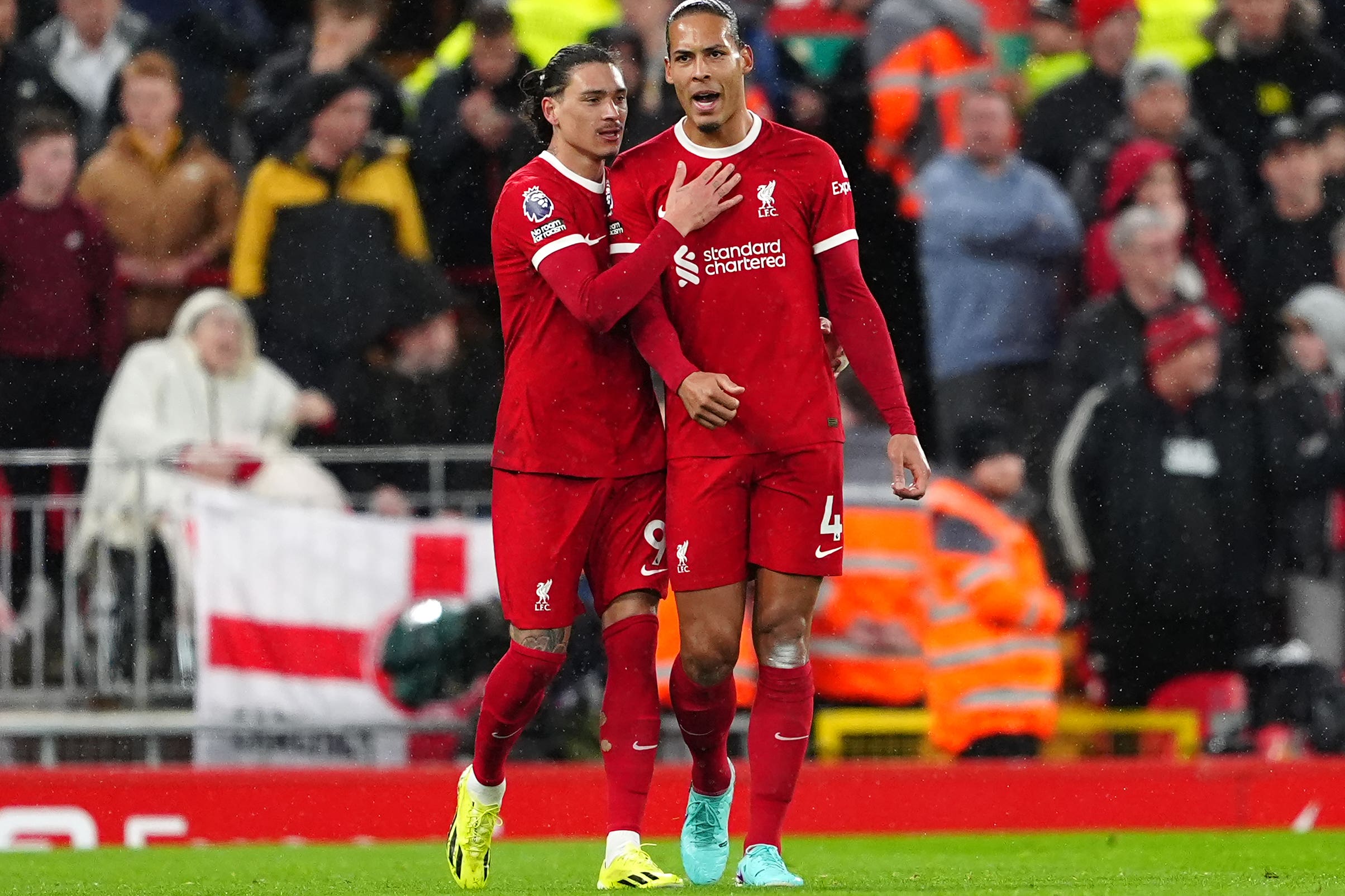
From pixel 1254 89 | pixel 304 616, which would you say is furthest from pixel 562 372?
pixel 1254 89

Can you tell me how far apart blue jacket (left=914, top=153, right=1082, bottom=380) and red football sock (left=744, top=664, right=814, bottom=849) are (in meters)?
5.38

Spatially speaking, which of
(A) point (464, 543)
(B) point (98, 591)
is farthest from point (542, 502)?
(B) point (98, 591)

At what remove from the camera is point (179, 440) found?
412 inches

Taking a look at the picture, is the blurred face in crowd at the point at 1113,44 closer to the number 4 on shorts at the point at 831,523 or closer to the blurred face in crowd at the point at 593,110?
the blurred face in crowd at the point at 593,110

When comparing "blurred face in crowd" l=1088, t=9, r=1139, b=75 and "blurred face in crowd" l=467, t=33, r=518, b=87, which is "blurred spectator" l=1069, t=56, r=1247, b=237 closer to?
"blurred face in crowd" l=1088, t=9, r=1139, b=75

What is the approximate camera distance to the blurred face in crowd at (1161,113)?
1206 centimetres

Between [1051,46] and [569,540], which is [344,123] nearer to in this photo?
[1051,46]

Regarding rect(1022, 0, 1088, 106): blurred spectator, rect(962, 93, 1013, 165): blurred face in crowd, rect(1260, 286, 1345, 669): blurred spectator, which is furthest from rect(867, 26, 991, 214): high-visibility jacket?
rect(1260, 286, 1345, 669): blurred spectator

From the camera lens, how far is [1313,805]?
971 cm

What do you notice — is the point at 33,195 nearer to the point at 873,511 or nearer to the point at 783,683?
the point at 873,511

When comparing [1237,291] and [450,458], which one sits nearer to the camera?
[450,458]

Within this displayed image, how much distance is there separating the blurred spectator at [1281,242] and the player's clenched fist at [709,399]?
254 inches

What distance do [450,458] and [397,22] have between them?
127 inches

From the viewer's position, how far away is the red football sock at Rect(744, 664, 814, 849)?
614 cm
